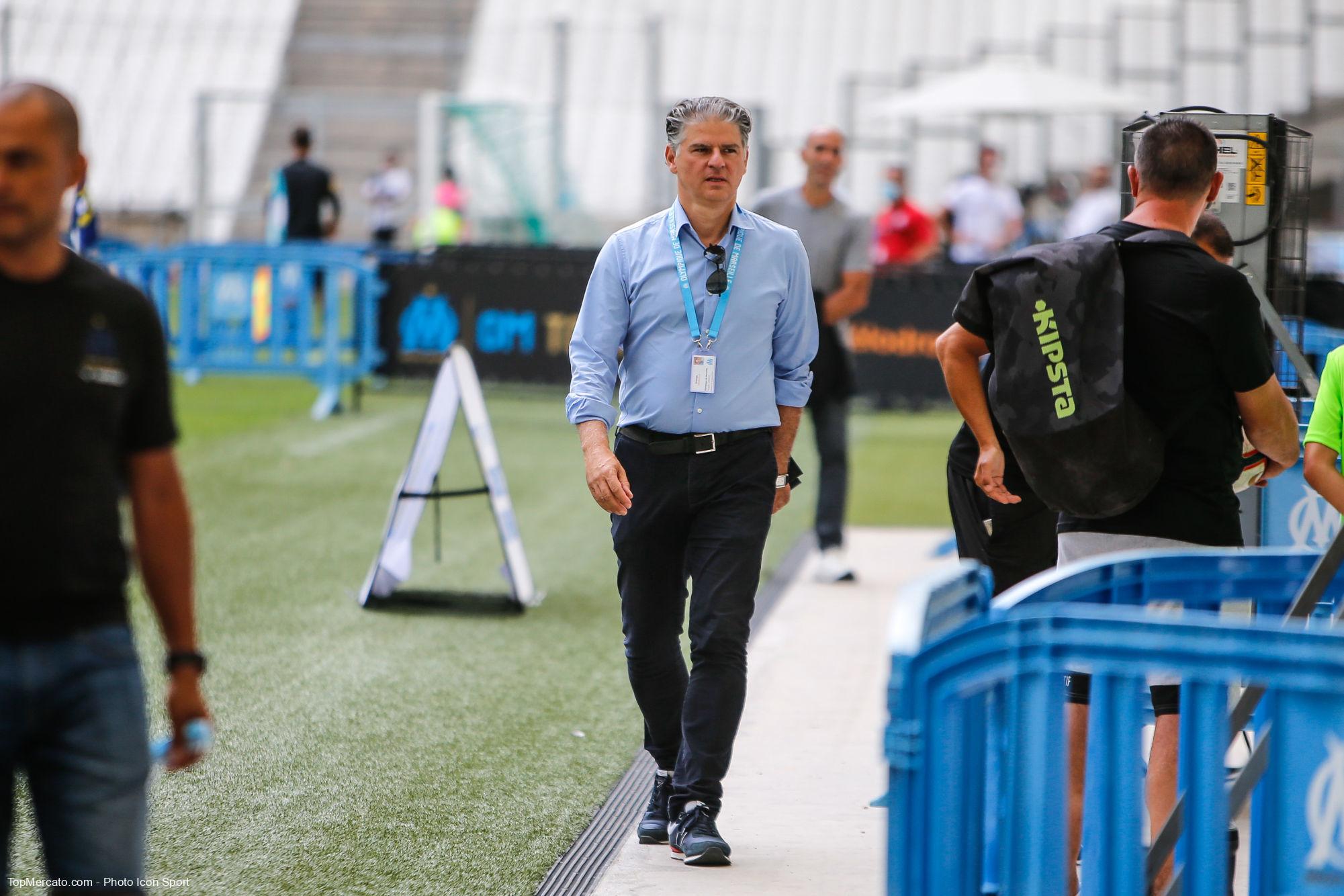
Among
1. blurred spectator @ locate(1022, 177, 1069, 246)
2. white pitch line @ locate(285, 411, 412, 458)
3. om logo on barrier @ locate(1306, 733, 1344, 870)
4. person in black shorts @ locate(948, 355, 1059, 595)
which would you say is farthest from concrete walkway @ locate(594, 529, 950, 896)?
blurred spectator @ locate(1022, 177, 1069, 246)

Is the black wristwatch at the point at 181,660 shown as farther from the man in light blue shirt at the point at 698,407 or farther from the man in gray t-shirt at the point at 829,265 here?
the man in gray t-shirt at the point at 829,265


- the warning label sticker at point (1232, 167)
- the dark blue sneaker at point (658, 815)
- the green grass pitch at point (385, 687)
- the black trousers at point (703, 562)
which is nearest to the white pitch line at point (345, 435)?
the green grass pitch at point (385, 687)

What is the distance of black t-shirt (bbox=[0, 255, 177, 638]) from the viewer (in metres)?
2.50

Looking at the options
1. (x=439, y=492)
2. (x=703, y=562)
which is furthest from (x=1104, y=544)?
(x=439, y=492)

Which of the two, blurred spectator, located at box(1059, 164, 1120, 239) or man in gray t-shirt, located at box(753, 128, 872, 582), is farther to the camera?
blurred spectator, located at box(1059, 164, 1120, 239)

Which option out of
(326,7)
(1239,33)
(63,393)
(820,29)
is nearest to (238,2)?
(326,7)

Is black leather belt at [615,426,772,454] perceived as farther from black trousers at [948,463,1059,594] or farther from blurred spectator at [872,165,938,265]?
blurred spectator at [872,165,938,265]

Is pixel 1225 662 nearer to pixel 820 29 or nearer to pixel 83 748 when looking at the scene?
pixel 83 748

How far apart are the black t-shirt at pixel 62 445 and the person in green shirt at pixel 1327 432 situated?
2758 mm

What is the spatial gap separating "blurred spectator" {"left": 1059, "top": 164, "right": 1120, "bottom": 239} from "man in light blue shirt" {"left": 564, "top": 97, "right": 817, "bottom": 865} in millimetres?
14084

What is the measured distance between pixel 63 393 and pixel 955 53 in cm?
3782

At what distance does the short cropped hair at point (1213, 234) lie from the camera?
4.56 meters

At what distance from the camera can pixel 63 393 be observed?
2520 mm

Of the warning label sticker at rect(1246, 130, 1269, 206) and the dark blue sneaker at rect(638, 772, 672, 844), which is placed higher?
the warning label sticker at rect(1246, 130, 1269, 206)
